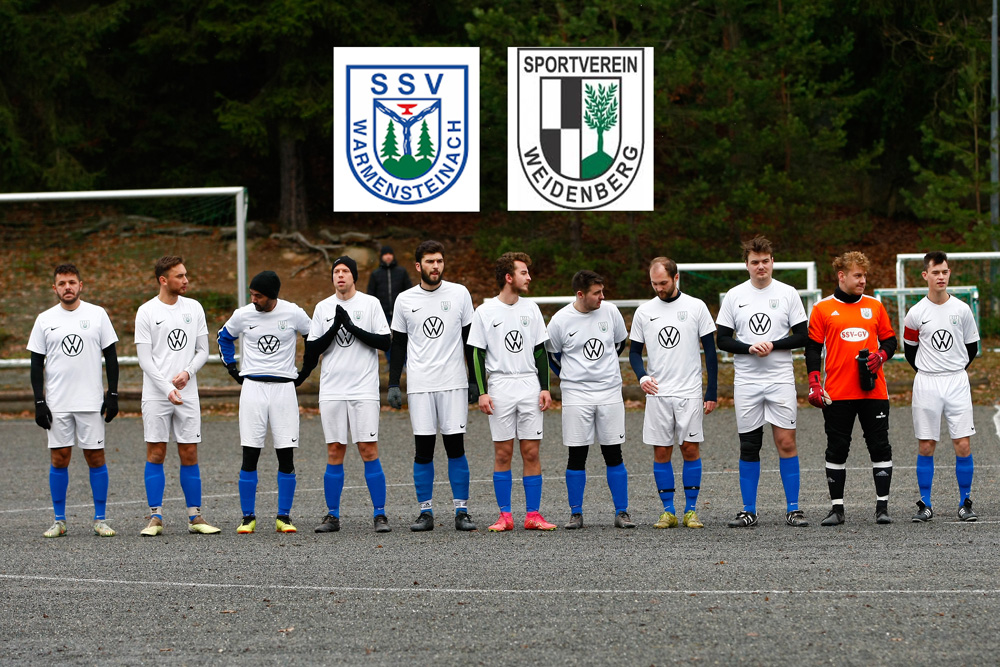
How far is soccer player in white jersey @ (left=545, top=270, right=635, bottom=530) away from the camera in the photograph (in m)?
9.29

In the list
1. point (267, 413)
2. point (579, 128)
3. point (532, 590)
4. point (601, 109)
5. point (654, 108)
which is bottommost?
point (532, 590)

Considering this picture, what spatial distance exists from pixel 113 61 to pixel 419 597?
91.5 feet

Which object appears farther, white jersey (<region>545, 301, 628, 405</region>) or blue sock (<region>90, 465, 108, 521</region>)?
blue sock (<region>90, 465, 108, 521</region>)

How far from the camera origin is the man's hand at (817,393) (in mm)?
8898

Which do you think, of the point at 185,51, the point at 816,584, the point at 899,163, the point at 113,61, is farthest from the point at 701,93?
the point at 816,584

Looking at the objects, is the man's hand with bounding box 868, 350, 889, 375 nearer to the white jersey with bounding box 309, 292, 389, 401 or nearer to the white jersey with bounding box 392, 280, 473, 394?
the white jersey with bounding box 392, 280, 473, 394

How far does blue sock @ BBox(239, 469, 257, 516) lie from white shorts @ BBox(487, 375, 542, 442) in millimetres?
1815

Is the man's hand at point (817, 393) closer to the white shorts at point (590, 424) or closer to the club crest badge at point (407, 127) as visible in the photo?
the white shorts at point (590, 424)

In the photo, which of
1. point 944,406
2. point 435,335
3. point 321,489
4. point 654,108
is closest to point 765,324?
point 944,406

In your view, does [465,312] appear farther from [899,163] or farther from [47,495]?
[899,163]

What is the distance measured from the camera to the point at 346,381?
9469mm

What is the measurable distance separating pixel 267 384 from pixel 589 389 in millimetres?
2346

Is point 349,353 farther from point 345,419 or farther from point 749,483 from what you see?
point 749,483

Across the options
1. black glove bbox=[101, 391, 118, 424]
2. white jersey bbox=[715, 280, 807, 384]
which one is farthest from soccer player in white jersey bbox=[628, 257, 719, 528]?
black glove bbox=[101, 391, 118, 424]
